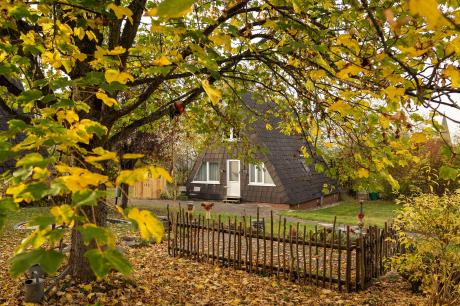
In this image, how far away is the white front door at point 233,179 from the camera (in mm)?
22516

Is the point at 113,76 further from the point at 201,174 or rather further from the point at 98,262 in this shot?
the point at 201,174

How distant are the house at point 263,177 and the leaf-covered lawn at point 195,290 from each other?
37.6 ft

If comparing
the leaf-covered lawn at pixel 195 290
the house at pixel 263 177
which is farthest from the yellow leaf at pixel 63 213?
the house at pixel 263 177

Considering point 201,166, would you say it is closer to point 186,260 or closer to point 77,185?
point 186,260

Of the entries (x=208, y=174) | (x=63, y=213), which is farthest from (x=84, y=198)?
(x=208, y=174)

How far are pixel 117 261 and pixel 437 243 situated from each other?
6997 millimetres

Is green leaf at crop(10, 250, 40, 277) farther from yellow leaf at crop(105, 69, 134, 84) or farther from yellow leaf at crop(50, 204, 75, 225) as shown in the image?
yellow leaf at crop(105, 69, 134, 84)

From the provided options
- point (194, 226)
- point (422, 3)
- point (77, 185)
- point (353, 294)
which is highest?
point (422, 3)

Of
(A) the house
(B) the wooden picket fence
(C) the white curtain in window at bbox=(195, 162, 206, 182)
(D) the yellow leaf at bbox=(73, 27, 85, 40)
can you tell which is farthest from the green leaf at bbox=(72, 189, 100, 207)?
(C) the white curtain in window at bbox=(195, 162, 206, 182)

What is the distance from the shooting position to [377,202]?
83.4ft

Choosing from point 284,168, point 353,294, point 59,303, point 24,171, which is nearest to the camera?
point 24,171

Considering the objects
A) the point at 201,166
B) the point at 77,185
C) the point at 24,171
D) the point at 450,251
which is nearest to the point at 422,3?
the point at 77,185

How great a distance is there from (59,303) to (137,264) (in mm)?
3288

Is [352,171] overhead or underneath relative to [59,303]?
overhead
